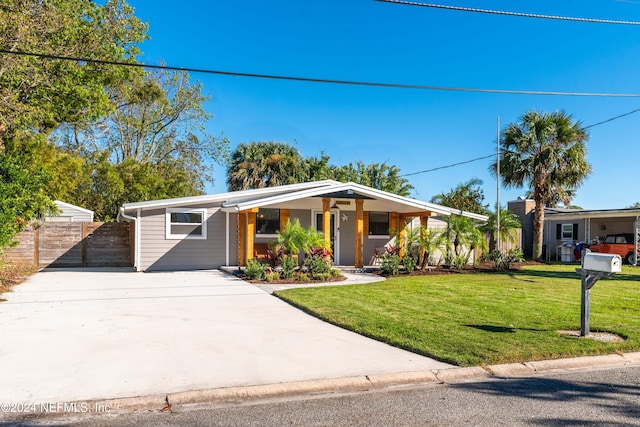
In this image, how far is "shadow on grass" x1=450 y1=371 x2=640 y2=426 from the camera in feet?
11.9

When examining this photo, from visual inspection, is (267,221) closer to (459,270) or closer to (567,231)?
(459,270)

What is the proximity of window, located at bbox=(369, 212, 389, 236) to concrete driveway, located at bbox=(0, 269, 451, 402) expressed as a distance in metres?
9.42

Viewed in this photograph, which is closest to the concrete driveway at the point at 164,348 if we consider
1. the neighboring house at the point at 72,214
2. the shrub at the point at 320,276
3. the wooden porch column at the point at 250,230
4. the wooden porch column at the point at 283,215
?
the shrub at the point at 320,276

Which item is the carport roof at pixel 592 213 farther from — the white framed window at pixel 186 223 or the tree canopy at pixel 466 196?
the white framed window at pixel 186 223

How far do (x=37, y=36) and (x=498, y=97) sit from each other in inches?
700

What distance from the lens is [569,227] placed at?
83.0 ft

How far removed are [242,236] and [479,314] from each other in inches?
404

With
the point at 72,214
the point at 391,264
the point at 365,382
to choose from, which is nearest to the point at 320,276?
the point at 391,264

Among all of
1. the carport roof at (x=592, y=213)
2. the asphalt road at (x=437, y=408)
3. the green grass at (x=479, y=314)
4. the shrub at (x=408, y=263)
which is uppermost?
the carport roof at (x=592, y=213)

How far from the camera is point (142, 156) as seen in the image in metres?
33.0

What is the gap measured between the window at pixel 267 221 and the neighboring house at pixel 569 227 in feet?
51.5

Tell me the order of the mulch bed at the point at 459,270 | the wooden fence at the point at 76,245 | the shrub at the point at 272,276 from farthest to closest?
1. the wooden fence at the point at 76,245
2. the mulch bed at the point at 459,270
3. the shrub at the point at 272,276

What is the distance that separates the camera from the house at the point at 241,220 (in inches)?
585

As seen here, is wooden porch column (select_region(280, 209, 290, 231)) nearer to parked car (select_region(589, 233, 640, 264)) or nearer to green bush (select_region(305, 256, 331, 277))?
green bush (select_region(305, 256, 331, 277))
